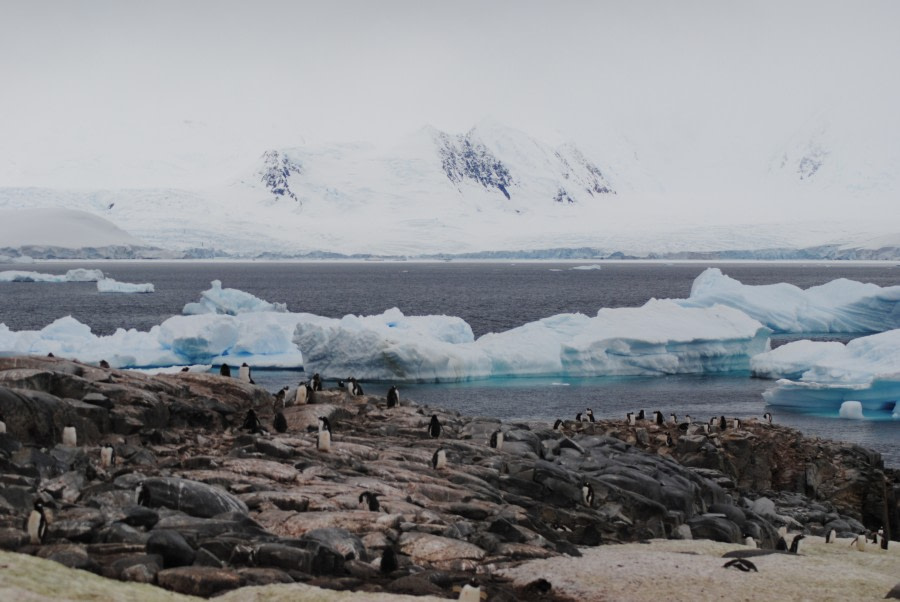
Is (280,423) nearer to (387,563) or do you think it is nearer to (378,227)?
(387,563)

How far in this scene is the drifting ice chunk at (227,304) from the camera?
2255 inches

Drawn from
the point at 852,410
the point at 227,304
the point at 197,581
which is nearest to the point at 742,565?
the point at 197,581

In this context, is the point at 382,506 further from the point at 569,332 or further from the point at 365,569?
the point at 569,332

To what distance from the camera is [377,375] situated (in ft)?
124

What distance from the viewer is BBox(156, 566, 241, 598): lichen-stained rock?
9.58 m

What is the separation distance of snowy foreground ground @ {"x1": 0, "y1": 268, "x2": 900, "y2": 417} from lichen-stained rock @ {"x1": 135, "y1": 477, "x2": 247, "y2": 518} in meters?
24.9

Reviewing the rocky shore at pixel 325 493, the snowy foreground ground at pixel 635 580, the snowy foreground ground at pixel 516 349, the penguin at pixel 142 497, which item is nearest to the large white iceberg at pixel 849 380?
the snowy foreground ground at pixel 516 349

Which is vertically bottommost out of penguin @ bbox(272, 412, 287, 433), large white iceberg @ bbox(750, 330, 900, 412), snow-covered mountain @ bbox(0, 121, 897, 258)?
large white iceberg @ bbox(750, 330, 900, 412)

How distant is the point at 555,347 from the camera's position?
41.1m

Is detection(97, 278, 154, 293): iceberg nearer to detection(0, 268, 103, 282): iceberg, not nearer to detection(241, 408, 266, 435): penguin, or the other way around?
detection(0, 268, 103, 282): iceberg

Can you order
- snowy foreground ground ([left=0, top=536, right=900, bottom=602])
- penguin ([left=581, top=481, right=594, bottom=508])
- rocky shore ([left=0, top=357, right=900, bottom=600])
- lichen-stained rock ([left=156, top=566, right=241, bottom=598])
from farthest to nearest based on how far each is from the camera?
1. penguin ([left=581, top=481, right=594, bottom=508])
2. rocky shore ([left=0, top=357, right=900, bottom=600])
3. lichen-stained rock ([left=156, top=566, right=241, bottom=598])
4. snowy foreground ground ([left=0, top=536, right=900, bottom=602])

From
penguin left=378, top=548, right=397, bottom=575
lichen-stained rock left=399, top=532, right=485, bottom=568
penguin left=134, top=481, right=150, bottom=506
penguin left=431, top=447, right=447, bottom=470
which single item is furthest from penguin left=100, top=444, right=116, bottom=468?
penguin left=378, top=548, right=397, bottom=575

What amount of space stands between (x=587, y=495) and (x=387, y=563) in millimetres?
5539

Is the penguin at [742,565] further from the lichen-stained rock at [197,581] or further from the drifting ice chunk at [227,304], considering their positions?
the drifting ice chunk at [227,304]
